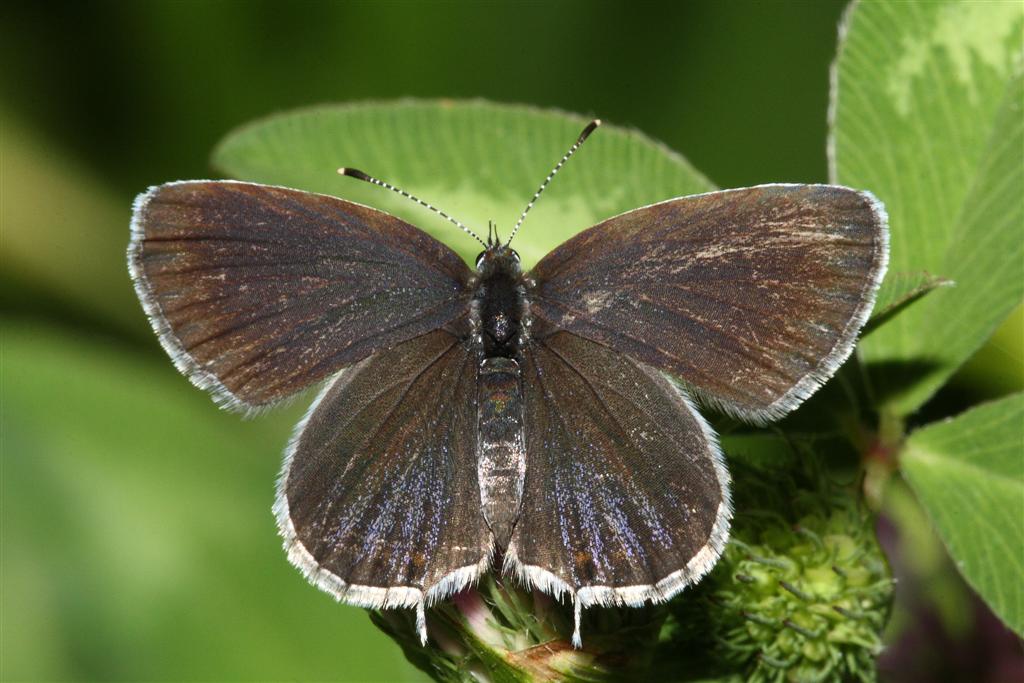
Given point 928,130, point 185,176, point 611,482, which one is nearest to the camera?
point 611,482

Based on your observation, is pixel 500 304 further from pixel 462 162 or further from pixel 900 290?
pixel 900 290

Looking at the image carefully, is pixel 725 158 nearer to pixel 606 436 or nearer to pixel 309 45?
pixel 309 45

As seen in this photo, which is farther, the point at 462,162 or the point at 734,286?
the point at 462,162

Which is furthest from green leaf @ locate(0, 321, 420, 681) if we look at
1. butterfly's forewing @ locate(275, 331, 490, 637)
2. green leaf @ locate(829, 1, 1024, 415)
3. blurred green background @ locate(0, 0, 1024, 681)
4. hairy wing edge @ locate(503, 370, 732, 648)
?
green leaf @ locate(829, 1, 1024, 415)

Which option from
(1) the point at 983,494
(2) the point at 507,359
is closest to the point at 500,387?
(2) the point at 507,359

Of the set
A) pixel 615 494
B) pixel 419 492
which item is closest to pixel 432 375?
pixel 419 492

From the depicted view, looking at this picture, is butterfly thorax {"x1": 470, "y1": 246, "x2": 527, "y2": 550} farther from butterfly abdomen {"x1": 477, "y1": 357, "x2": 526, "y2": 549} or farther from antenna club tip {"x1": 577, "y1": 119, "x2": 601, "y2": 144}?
antenna club tip {"x1": 577, "y1": 119, "x2": 601, "y2": 144}
